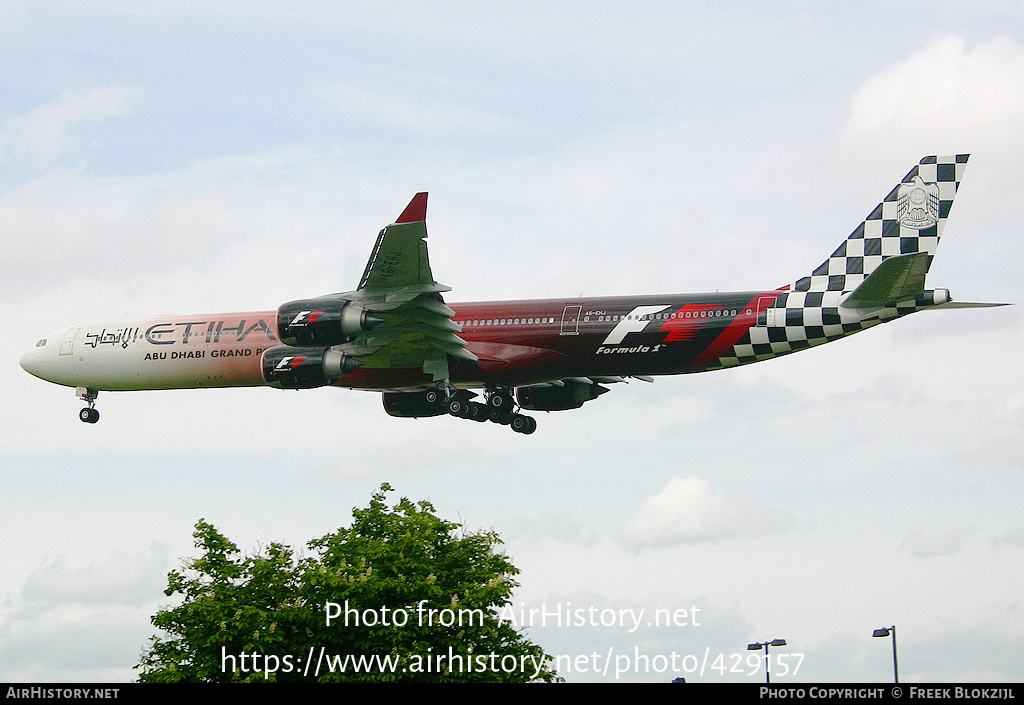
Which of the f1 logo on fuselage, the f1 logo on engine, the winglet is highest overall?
the winglet

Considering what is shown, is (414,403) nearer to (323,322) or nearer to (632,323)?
(323,322)

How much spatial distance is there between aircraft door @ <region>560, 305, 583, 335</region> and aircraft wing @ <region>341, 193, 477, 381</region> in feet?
10.00

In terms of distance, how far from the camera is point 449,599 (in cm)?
3375

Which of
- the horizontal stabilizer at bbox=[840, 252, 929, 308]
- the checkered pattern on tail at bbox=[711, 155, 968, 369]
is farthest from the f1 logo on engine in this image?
the horizontal stabilizer at bbox=[840, 252, 929, 308]

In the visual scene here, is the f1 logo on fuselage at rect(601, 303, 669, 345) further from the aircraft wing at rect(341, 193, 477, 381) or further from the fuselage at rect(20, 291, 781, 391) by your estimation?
the aircraft wing at rect(341, 193, 477, 381)

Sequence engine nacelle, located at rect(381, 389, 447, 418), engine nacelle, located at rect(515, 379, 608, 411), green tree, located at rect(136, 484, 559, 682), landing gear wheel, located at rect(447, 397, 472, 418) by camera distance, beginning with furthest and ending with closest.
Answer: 1. engine nacelle, located at rect(515, 379, 608, 411)
2. engine nacelle, located at rect(381, 389, 447, 418)
3. landing gear wheel, located at rect(447, 397, 472, 418)
4. green tree, located at rect(136, 484, 559, 682)

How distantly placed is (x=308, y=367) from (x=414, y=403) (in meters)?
4.79

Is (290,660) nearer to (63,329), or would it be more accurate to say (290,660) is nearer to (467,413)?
(467,413)

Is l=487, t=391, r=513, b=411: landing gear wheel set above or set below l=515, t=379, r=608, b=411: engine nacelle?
below

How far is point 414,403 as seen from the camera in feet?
139

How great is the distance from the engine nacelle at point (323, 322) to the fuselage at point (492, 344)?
14.6 feet

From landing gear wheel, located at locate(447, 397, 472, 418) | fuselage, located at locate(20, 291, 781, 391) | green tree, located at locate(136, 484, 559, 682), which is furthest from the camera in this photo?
landing gear wheel, located at locate(447, 397, 472, 418)

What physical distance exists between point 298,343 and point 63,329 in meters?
13.6

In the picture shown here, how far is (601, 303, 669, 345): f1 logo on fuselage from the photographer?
123 ft
